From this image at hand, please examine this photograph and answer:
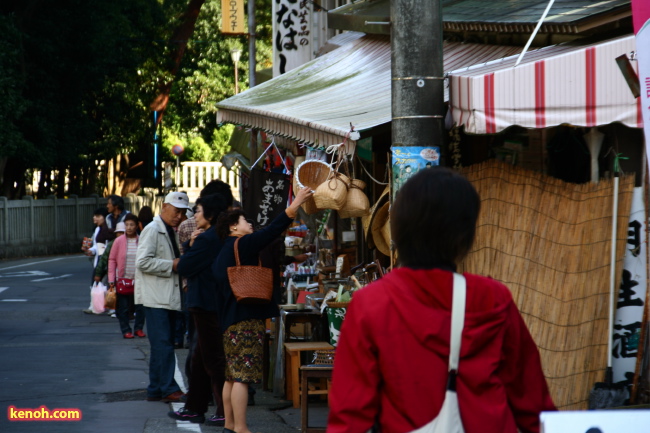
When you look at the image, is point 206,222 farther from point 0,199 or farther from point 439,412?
point 0,199

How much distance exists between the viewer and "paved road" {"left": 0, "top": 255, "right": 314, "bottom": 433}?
806 centimetres

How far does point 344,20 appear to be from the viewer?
32.8 ft

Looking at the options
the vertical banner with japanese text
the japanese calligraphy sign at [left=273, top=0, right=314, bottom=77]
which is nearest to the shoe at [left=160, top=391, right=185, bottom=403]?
the vertical banner with japanese text

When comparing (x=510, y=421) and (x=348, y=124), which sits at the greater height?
(x=348, y=124)

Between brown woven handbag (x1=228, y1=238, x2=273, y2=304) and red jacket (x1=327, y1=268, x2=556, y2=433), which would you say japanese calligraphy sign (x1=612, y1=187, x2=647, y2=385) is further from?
red jacket (x1=327, y1=268, x2=556, y2=433)

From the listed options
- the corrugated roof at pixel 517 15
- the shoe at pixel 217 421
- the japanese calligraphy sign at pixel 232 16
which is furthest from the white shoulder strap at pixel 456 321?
→ the japanese calligraphy sign at pixel 232 16

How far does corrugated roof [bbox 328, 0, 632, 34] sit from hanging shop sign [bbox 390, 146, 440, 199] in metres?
1.98

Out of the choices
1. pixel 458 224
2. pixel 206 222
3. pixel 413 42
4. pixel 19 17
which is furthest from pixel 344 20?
pixel 19 17

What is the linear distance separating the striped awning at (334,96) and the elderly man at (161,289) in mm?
1253

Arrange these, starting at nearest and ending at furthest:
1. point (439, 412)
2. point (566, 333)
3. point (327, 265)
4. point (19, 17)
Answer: point (439, 412) < point (566, 333) < point (327, 265) < point (19, 17)

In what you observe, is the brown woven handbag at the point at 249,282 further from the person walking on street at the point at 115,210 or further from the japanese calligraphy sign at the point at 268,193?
the person walking on street at the point at 115,210

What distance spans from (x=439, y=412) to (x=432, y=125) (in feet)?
9.31

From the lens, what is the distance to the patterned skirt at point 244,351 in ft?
23.5

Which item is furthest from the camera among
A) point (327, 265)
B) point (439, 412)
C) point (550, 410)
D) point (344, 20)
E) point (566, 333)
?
point (327, 265)
